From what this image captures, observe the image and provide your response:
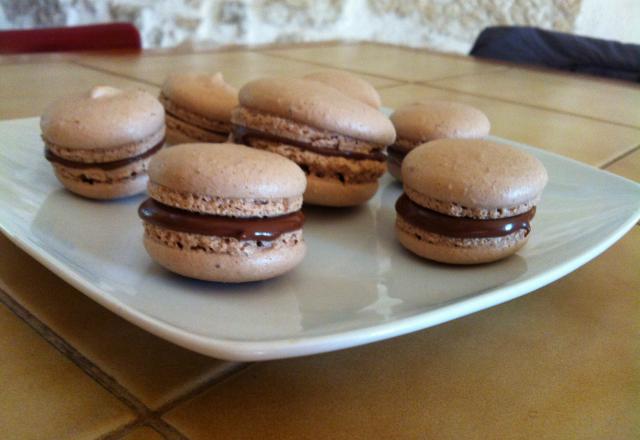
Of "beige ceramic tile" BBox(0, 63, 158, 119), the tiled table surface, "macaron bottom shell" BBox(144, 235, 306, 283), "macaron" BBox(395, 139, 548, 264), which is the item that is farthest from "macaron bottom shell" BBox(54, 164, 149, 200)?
"beige ceramic tile" BBox(0, 63, 158, 119)

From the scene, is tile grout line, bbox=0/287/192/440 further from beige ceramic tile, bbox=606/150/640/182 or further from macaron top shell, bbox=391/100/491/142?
beige ceramic tile, bbox=606/150/640/182

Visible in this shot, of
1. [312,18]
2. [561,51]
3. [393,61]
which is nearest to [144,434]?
[393,61]

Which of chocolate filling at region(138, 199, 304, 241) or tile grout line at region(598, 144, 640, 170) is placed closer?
chocolate filling at region(138, 199, 304, 241)

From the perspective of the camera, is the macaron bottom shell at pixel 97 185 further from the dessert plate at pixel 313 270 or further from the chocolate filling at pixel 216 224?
the chocolate filling at pixel 216 224

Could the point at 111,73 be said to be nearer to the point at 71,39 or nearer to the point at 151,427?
the point at 71,39

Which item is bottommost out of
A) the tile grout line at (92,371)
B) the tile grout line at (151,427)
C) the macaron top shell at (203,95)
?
the tile grout line at (92,371)

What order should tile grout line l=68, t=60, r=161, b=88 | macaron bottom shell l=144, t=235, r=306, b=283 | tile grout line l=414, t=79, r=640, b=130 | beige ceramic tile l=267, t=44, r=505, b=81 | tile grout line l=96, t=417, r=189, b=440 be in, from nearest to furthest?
tile grout line l=96, t=417, r=189, b=440 → macaron bottom shell l=144, t=235, r=306, b=283 → tile grout line l=414, t=79, r=640, b=130 → tile grout line l=68, t=60, r=161, b=88 → beige ceramic tile l=267, t=44, r=505, b=81

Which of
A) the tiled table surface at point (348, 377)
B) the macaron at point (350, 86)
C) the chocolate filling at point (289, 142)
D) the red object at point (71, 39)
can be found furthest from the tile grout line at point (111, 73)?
the tiled table surface at point (348, 377)
